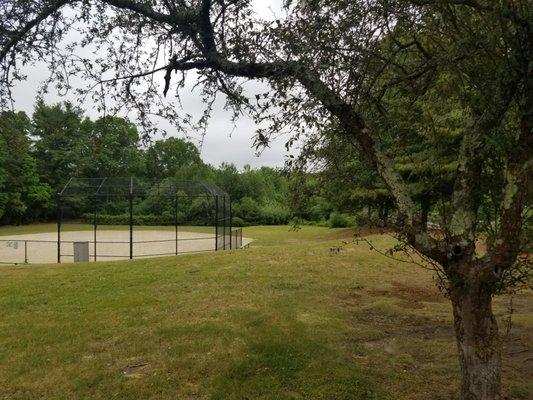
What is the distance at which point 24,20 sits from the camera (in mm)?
5902

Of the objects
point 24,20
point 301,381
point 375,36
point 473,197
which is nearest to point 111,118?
point 24,20

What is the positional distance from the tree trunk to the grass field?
1243mm

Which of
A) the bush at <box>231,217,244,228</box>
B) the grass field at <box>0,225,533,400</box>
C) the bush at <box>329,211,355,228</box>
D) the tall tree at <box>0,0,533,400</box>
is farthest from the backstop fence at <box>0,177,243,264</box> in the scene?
the tall tree at <box>0,0,533,400</box>

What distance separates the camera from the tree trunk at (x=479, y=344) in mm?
4082

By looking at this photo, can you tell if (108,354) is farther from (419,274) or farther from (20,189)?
(20,189)

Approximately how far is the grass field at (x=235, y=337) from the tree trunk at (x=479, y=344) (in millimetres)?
1243

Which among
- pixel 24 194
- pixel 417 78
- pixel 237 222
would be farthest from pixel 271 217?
pixel 417 78

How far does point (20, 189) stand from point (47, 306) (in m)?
41.5

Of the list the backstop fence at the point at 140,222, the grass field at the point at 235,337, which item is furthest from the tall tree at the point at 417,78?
the backstop fence at the point at 140,222

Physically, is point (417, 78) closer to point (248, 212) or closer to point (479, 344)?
point (479, 344)

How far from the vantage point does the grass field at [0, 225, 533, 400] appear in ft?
18.8

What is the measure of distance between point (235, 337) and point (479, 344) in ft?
13.5

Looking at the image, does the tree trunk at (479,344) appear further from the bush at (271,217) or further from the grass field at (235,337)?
the bush at (271,217)

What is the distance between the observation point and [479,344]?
13.6ft
